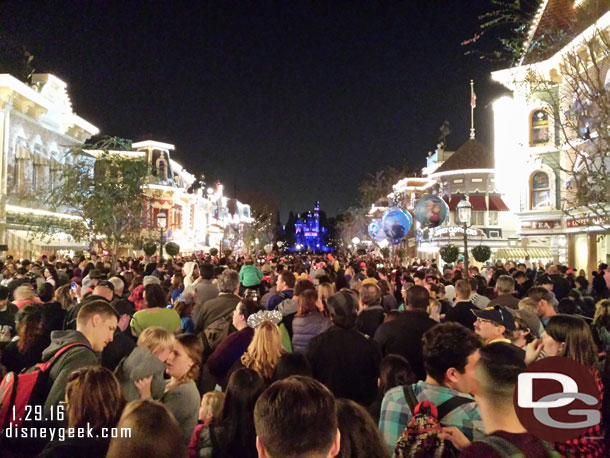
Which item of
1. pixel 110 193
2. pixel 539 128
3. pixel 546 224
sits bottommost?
pixel 546 224

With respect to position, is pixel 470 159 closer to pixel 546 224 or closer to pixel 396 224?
pixel 546 224

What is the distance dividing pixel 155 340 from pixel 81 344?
58 cm

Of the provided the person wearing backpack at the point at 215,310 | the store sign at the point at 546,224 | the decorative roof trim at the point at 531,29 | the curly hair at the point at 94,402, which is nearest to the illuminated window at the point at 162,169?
the store sign at the point at 546,224

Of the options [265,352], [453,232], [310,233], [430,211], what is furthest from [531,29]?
[310,233]

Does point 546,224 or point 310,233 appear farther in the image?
point 310,233

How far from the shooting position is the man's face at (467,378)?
330 centimetres

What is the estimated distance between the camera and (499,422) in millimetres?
2504

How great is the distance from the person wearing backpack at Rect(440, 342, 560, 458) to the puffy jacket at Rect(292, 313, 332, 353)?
3.44 m

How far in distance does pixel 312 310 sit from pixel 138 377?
9.54ft

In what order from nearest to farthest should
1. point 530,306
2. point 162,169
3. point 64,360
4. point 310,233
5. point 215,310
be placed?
point 64,360
point 530,306
point 215,310
point 162,169
point 310,233

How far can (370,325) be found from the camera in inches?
286

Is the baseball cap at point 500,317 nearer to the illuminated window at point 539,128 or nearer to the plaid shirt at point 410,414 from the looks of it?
the plaid shirt at point 410,414

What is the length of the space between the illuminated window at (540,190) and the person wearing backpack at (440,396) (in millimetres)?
24425

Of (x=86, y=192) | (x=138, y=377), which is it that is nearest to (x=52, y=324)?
(x=138, y=377)
